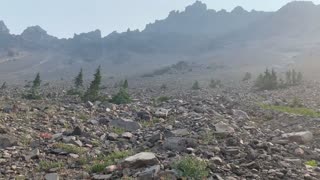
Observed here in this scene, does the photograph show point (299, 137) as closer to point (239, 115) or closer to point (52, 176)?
point (239, 115)

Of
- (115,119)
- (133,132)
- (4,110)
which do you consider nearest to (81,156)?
(133,132)

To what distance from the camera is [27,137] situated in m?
18.7

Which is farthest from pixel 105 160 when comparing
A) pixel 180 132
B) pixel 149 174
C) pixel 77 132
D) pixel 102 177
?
pixel 180 132

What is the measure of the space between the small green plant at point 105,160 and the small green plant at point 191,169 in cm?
239

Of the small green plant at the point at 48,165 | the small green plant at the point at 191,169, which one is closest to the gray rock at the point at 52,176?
the small green plant at the point at 48,165

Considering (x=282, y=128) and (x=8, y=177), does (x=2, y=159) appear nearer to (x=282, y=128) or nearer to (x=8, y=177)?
(x=8, y=177)

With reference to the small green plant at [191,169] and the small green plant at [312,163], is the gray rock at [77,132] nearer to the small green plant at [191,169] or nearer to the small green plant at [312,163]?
the small green plant at [191,169]

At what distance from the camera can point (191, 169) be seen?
12.6m

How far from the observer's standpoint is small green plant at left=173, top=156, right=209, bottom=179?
12539mm

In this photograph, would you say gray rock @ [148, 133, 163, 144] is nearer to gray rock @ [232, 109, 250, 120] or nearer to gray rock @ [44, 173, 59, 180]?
gray rock @ [44, 173, 59, 180]

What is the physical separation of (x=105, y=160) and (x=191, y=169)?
3705mm

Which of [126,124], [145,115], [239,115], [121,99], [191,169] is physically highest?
[191,169]

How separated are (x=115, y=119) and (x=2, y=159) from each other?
358 inches

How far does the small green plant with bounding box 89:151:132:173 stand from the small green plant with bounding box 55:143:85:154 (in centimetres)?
112
